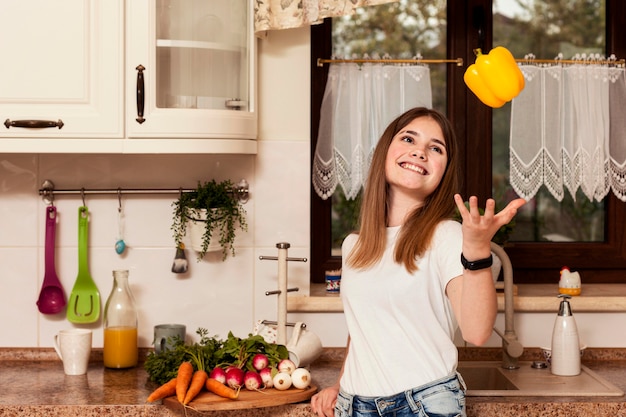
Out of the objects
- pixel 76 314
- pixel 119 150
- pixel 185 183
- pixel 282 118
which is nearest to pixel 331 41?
pixel 282 118

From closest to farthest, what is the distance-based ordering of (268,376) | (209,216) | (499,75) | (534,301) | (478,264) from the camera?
1. (478,264)
2. (499,75)
3. (268,376)
4. (209,216)
5. (534,301)

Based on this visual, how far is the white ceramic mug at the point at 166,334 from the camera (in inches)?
95.7

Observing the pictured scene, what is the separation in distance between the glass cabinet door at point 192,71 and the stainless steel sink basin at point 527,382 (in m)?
0.88

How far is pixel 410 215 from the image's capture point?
1896mm

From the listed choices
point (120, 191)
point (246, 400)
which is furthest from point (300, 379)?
point (120, 191)

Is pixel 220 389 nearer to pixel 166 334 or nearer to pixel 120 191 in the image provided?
pixel 166 334

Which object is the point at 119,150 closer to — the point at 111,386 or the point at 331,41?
the point at 111,386

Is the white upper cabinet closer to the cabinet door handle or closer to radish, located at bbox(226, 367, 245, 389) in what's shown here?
the cabinet door handle

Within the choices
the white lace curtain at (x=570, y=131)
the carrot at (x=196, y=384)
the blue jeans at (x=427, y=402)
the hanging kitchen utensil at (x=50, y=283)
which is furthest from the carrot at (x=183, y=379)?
the white lace curtain at (x=570, y=131)

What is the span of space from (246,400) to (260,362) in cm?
15

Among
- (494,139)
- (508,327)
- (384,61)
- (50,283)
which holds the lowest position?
(508,327)

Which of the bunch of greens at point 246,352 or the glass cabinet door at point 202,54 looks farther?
the glass cabinet door at point 202,54

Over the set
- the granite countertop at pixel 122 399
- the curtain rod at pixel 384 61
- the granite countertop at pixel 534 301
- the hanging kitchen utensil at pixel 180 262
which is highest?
the curtain rod at pixel 384 61

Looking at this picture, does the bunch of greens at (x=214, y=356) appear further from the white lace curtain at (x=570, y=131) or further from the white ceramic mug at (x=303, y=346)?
the white lace curtain at (x=570, y=131)
